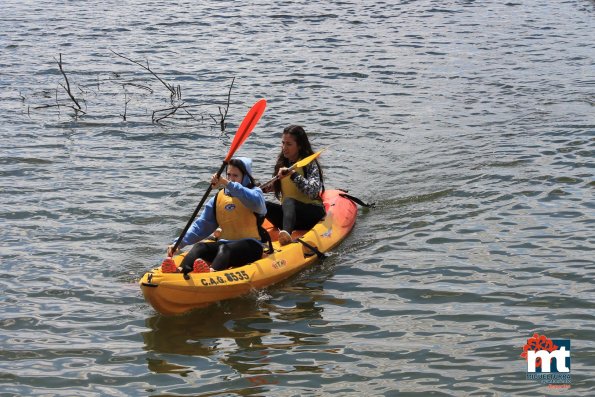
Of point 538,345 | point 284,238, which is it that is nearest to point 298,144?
point 284,238

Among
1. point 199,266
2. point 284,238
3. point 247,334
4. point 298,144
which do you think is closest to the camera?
point 247,334

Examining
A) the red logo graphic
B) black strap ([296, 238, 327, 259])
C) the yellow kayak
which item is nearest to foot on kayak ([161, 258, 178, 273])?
the yellow kayak

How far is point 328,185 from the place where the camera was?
11.4 metres

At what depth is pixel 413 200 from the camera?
10531 mm

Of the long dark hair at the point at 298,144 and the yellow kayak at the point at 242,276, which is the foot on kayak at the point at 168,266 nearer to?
the yellow kayak at the point at 242,276

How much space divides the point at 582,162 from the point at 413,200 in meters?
2.13

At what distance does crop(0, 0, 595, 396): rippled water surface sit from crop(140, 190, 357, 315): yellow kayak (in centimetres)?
14

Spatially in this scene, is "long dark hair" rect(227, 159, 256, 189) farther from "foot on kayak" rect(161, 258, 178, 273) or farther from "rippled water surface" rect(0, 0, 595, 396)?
"foot on kayak" rect(161, 258, 178, 273)

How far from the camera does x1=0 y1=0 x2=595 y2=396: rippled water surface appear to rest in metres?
6.91

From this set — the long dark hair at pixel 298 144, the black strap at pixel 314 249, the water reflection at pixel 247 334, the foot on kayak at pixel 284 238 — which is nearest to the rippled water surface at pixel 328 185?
the water reflection at pixel 247 334

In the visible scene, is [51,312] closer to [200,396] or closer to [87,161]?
[200,396]

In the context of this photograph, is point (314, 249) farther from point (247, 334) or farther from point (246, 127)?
point (247, 334)

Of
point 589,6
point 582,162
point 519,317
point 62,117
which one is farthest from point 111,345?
point 589,6

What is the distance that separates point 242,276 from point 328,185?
3.55 meters
